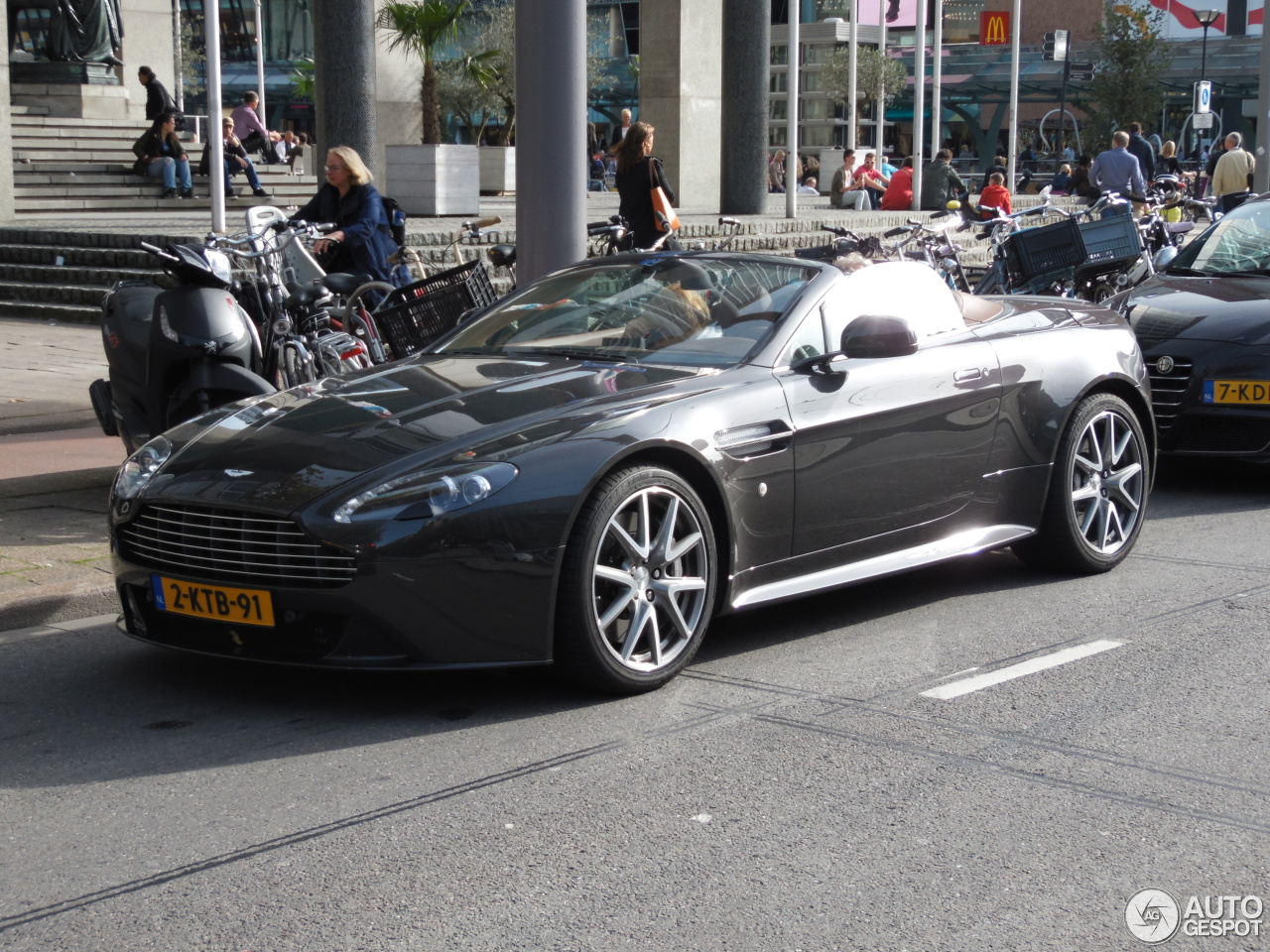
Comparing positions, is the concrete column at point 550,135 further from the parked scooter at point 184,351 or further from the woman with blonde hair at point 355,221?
the parked scooter at point 184,351

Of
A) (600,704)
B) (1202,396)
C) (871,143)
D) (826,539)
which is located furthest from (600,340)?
(871,143)

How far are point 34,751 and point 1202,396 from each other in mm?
6313

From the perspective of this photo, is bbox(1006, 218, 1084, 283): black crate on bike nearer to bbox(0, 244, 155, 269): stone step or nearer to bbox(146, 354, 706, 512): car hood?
bbox(146, 354, 706, 512): car hood

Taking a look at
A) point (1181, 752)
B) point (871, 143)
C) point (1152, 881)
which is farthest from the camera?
point (871, 143)

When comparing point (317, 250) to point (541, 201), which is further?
point (317, 250)

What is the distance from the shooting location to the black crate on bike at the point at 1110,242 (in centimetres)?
1159

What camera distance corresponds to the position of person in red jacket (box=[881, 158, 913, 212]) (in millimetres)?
30219

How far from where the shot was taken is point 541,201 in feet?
28.2

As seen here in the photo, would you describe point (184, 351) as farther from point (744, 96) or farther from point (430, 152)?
point (744, 96)

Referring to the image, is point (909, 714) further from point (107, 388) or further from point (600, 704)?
point (107, 388)

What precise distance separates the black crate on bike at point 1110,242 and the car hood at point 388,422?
275 inches

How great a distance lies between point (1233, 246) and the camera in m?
10.0

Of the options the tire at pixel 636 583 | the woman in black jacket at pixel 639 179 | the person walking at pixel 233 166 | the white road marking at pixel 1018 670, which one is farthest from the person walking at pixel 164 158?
the white road marking at pixel 1018 670

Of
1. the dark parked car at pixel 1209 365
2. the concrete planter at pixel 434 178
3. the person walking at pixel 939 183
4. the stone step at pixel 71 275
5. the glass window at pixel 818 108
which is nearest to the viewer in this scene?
the dark parked car at pixel 1209 365
